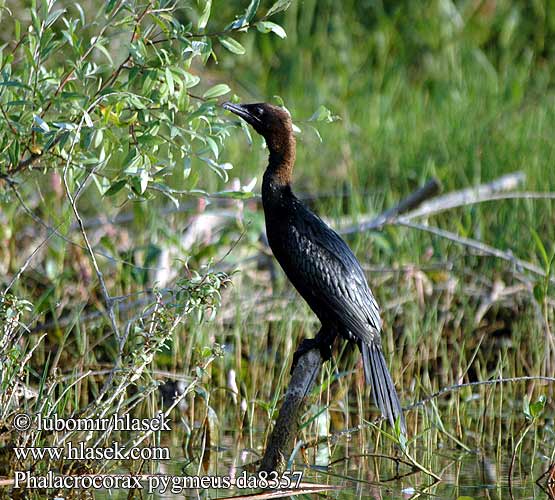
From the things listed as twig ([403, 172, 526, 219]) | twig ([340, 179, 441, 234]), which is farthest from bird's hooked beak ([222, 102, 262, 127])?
twig ([403, 172, 526, 219])

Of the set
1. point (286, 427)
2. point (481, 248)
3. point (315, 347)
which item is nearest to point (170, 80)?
point (315, 347)

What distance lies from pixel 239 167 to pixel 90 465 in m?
4.07

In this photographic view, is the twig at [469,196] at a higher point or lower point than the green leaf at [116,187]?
higher

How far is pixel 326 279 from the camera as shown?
164 inches

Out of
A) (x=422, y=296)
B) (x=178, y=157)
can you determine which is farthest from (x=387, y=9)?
(x=422, y=296)

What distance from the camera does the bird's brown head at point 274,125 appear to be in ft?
Answer: 14.4

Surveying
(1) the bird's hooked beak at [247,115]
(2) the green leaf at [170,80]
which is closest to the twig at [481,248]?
(1) the bird's hooked beak at [247,115]

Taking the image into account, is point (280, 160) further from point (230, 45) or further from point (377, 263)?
point (377, 263)

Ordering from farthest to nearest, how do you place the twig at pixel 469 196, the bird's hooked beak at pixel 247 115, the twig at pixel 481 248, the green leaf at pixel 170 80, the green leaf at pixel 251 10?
1. the twig at pixel 469 196
2. the twig at pixel 481 248
3. the bird's hooked beak at pixel 247 115
4. the green leaf at pixel 251 10
5. the green leaf at pixel 170 80

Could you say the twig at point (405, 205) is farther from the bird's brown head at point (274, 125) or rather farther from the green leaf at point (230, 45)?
the green leaf at point (230, 45)

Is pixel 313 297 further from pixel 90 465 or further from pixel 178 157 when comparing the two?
pixel 178 157

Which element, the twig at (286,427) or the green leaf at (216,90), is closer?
the twig at (286,427)

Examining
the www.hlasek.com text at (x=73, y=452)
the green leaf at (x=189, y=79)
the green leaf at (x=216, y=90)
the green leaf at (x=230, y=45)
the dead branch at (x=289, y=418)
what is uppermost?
the green leaf at (x=230, y=45)

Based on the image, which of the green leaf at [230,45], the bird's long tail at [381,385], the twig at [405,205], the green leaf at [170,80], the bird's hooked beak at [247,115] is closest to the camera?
the green leaf at [170,80]
